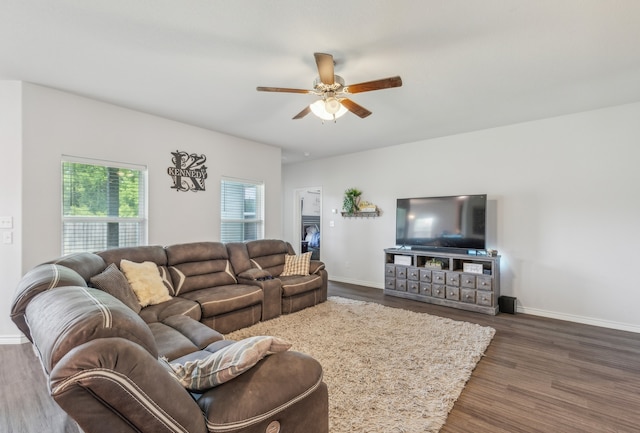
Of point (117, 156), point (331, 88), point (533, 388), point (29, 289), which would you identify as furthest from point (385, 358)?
point (117, 156)

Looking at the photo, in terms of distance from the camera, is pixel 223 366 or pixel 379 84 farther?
pixel 379 84

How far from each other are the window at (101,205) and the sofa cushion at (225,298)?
1.31m

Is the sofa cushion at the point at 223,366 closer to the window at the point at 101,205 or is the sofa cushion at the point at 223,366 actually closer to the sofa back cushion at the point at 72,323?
the sofa back cushion at the point at 72,323

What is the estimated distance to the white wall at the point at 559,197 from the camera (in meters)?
3.71

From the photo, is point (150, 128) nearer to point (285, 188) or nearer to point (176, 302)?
point (176, 302)

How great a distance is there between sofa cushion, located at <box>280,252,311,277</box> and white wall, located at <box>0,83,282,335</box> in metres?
1.28

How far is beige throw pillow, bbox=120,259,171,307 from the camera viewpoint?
2953mm

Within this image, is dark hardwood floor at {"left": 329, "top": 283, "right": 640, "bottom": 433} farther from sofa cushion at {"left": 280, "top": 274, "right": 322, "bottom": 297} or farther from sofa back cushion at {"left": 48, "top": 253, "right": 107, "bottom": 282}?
sofa back cushion at {"left": 48, "top": 253, "right": 107, "bottom": 282}

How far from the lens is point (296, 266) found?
465 cm

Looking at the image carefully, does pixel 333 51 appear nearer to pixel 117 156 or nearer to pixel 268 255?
pixel 117 156

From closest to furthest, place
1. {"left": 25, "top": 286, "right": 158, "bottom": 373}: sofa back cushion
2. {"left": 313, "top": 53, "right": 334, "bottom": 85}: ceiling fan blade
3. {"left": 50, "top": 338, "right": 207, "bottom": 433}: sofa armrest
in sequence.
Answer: {"left": 50, "top": 338, "right": 207, "bottom": 433}: sofa armrest < {"left": 25, "top": 286, "right": 158, "bottom": 373}: sofa back cushion < {"left": 313, "top": 53, "right": 334, "bottom": 85}: ceiling fan blade

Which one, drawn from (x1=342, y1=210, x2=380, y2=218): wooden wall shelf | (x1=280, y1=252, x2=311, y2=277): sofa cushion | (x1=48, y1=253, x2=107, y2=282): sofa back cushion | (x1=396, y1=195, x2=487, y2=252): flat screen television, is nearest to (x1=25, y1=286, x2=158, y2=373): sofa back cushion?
(x1=48, y1=253, x2=107, y2=282): sofa back cushion

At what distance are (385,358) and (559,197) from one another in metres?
3.32

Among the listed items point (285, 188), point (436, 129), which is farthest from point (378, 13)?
point (285, 188)
